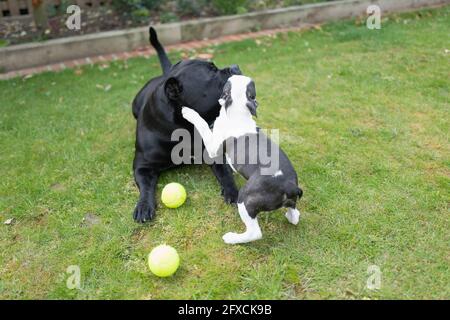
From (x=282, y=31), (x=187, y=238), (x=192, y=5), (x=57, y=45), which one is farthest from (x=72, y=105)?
(x=282, y=31)

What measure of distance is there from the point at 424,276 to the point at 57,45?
18.1ft

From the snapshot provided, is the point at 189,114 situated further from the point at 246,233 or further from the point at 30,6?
the point at 30,6

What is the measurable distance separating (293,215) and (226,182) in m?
0.68

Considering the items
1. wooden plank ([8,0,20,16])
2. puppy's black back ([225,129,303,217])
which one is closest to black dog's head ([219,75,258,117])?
puppy's black back ([225,129,303,217])

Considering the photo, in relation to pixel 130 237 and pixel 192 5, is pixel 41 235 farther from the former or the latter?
pixel 192 5

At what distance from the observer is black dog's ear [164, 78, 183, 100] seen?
2.98 meters

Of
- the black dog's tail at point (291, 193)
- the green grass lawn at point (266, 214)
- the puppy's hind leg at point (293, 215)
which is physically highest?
the black dog's tail at point (291, 193)

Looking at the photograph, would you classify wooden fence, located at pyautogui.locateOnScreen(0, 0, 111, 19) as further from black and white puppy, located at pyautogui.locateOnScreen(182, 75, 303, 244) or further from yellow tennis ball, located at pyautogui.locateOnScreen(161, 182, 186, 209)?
black and white puppy, located at pyautogui.locateOnScreen(182, 75, 303, 244)

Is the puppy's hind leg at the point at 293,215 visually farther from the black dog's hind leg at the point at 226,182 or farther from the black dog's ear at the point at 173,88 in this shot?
the black dog's ear at the point at 173,88

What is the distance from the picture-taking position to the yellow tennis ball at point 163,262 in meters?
2.42

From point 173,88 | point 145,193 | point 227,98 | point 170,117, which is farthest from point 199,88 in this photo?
point 145,193

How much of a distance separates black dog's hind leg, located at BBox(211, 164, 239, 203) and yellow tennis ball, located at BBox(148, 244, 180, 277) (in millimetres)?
774

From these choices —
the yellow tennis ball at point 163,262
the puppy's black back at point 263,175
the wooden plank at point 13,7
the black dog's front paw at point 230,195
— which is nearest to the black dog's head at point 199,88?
the puppy's black back at point 263,175

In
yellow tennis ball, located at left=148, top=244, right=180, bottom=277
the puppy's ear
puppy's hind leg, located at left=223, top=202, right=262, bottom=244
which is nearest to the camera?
yellow tennis ball, located at left=148, top=244, right=180, bottom=277
